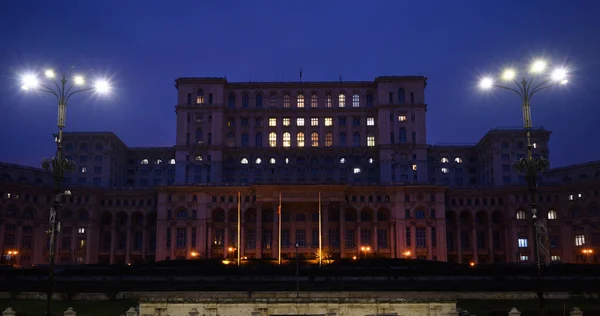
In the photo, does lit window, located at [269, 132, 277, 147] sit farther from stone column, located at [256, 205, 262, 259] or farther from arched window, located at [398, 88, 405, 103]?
arched window, located at [398, 88, 405, 103]

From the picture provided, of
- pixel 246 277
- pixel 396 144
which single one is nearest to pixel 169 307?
pixel 246 277

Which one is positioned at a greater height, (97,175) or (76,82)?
(97,175)

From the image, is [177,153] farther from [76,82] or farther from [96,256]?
[76,82]

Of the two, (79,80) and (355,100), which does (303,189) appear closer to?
(355,100)

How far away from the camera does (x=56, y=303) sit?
172 feet

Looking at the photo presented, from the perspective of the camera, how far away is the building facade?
119 metres

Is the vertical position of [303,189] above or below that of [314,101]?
below

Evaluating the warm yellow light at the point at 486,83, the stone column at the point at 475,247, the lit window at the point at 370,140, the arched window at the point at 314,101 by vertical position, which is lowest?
the stone column at the point at 475,247

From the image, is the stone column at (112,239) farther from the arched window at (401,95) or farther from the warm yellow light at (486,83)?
the warm yellow light at (486,83)

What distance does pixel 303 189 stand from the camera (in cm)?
11731

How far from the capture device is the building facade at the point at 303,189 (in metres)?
119

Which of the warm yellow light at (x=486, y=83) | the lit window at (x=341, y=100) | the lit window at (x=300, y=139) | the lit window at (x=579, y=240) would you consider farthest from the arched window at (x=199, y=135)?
the warm yellow light at (x=486, y=83)

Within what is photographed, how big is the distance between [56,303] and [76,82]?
928 inches

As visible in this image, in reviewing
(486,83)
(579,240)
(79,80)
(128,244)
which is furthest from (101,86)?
(579,240)
